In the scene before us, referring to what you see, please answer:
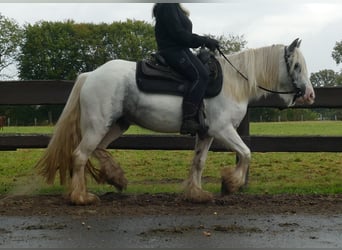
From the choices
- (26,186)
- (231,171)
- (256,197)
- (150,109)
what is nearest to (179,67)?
(150,109)

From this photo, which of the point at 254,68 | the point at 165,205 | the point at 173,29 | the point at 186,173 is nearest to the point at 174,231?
the point at 165,205

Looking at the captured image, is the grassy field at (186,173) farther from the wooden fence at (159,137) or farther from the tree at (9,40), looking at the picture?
the tree at (9,40)

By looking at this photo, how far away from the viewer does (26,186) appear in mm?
7258

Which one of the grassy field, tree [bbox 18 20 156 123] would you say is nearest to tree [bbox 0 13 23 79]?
tree [bbox 18 20 156 123]

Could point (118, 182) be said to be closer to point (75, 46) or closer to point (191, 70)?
point (191, 70)

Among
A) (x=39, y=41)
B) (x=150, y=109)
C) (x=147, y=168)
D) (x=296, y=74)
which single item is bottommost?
(x=147, y=168)

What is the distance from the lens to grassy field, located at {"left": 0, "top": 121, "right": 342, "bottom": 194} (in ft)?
25.9

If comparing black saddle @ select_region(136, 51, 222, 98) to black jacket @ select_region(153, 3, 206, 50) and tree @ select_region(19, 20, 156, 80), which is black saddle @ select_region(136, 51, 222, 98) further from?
tree @ select_region(19, 20, 156, 80)

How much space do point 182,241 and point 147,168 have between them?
7.28 metres

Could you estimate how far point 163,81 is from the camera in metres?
6.76

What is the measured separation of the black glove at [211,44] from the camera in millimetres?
6899

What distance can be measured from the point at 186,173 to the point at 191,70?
436cm

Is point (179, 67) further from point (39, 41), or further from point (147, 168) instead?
point (39, 41)

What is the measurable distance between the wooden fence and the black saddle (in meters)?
1.20
